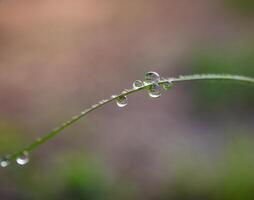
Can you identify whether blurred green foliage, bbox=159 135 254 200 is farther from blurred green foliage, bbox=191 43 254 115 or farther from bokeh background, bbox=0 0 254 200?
blurred green foliage, bbox=191 43 254 115

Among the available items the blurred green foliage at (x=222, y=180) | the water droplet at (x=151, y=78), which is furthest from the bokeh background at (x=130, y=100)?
the water droplet at (x=151, y=78)

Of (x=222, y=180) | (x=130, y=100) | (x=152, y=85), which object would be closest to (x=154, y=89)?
(x=152, y=85)

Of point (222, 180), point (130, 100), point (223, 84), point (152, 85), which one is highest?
point (130, 100)

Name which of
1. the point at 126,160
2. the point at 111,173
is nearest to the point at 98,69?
the point at 126,160

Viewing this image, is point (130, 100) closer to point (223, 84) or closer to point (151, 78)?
point (223, 84)

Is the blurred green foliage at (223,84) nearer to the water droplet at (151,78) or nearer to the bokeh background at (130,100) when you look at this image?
the bokeh background at (130,100)

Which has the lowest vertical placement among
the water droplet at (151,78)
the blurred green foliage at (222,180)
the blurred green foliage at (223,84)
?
the water droplet at (151,78)

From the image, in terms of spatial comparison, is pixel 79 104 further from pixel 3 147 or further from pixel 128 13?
pixel 128 13

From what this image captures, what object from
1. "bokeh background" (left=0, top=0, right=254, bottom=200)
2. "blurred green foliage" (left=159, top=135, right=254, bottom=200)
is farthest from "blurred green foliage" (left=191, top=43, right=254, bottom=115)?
"blurred green foliage" (left=159, top=135, right=254, bottom=200)

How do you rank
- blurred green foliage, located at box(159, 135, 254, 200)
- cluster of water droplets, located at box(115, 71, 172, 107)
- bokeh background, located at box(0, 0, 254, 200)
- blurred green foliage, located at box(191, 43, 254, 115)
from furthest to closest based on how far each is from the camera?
blurred green foliage, located at box(191, 43, 254, 115), bokeh background, located at box(0, 0, 254, 200), blurred green foliage, located at box(159, 135, 254, 200), cluster of water droplets, located at box(115, 71, 172, 107)
